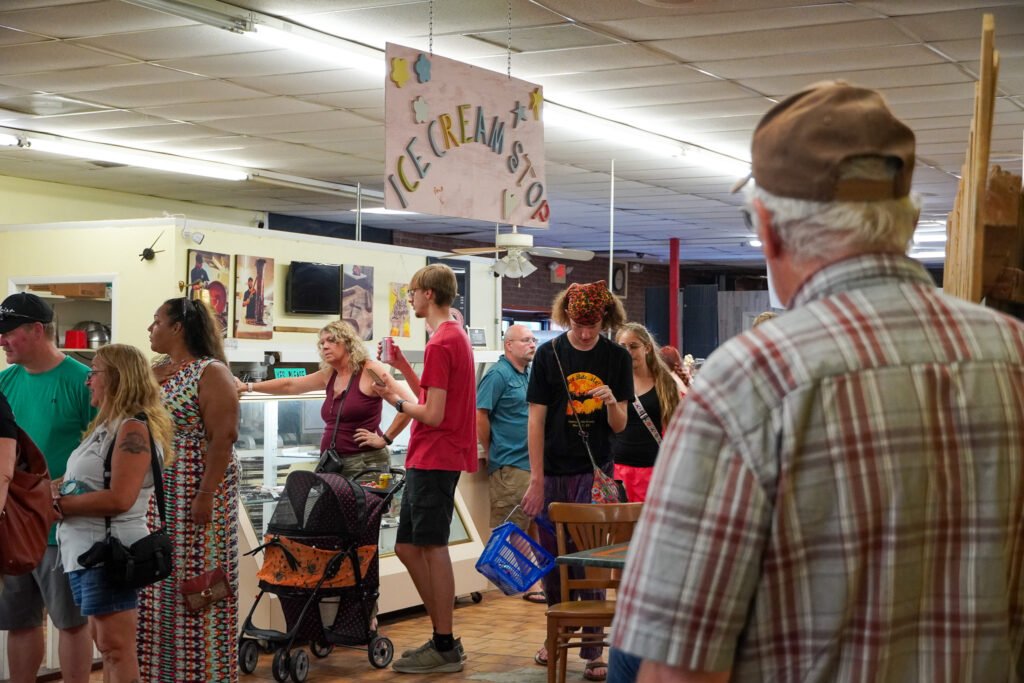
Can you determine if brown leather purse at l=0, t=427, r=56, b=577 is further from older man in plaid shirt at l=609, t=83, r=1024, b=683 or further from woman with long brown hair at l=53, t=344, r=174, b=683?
older man in plaid shirt at l=609, t=83, r=1024, b=683

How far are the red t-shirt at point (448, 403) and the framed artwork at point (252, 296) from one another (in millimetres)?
3716

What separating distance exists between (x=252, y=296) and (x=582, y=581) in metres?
4.84

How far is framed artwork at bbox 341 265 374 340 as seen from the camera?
9445mm

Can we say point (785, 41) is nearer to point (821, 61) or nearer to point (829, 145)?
point (821, 61)

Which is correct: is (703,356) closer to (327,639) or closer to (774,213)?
(327,639)

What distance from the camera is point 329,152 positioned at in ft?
32.8

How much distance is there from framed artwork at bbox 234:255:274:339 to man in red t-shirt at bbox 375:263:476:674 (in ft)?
11.6

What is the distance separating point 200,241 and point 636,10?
373cm

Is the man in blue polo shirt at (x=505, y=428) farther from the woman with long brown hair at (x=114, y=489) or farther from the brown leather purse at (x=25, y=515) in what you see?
the brown leather purse at (x=25, y=515)

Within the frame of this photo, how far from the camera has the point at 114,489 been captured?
395 centimetres

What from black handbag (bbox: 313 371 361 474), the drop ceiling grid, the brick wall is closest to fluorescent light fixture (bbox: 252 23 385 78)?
the drop ceiling grid

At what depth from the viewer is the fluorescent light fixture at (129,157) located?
953 centimetres

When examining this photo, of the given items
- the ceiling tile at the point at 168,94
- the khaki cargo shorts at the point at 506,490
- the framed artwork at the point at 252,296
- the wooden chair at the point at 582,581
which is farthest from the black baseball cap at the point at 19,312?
the framed artwork at the point at 252,296

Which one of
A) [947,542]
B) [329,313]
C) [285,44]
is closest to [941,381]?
[947,542]
